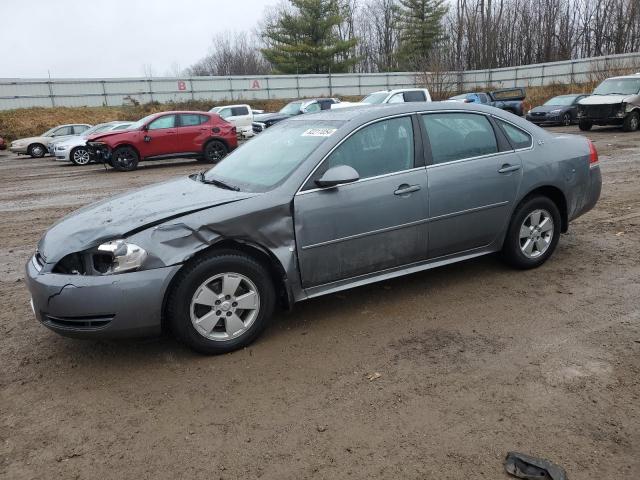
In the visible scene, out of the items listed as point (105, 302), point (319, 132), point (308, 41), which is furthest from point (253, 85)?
point (105, 302)

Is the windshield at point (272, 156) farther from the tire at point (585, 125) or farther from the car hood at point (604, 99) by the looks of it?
the tire at point (585, 125)

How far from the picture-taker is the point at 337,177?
12.2 ft

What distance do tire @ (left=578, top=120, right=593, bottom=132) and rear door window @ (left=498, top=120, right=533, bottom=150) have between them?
1610cm

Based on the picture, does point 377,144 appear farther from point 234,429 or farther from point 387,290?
point 234,429

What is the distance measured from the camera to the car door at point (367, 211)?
3750mm

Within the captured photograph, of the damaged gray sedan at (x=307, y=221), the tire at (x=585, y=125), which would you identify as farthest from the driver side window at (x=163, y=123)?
the tire at (x=585, y=125)

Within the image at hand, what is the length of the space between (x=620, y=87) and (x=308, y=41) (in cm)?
3680

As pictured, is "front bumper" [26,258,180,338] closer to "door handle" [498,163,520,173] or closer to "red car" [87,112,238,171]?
"door handle" [498,163,520,173]

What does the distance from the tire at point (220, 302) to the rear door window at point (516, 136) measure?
2.59 m

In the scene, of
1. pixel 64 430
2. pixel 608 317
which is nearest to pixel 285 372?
pixel 64 430

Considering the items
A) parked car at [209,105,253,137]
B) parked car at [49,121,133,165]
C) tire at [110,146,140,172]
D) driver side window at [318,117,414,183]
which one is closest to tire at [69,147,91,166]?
parked car at [49,121,133,165]

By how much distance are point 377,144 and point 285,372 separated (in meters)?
1.89

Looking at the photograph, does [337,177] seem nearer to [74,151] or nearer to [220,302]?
[220,302]

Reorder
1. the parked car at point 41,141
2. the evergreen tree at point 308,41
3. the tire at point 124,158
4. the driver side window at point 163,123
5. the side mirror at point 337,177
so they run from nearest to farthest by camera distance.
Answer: the side mirror at point 337,177 → the tire at point 124,158 → the driver side window at point 163,123 → the parked car at point 41,141 → the evergreen tree at point 308,41
